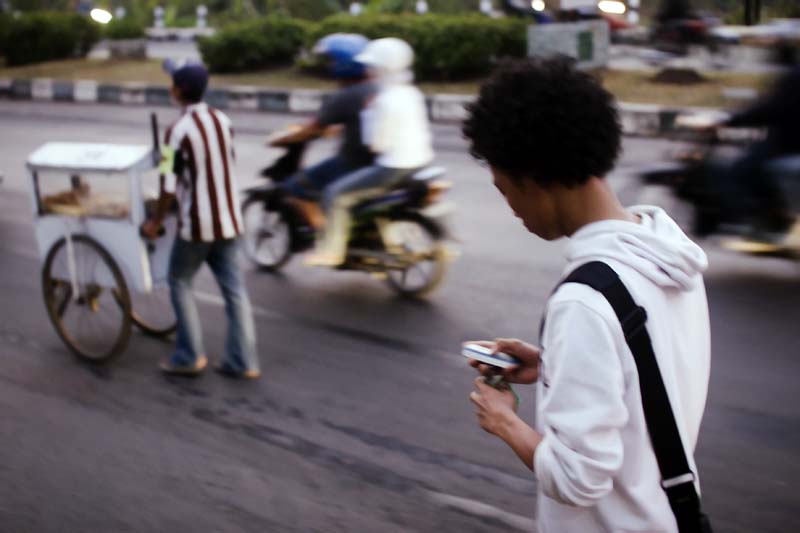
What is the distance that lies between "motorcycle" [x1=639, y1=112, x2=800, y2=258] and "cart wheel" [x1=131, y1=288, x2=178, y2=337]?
3.55 meters

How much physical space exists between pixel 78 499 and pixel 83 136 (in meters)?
10.5

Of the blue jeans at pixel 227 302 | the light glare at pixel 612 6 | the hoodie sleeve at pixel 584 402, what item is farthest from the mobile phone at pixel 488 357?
the light glare at pixel 612 6

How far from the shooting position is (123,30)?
22.6 metres

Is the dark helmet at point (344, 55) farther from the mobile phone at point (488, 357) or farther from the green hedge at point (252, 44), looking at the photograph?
the green hedge at point (252, 44)

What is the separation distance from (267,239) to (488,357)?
556 cm

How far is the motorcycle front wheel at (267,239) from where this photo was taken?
722 centimetres

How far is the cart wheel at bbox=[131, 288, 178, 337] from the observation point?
19.3 ft

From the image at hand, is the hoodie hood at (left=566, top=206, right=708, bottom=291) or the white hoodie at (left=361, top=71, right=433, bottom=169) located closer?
the hoodie hood at (left=566, top=206, right=708, bottom=291)

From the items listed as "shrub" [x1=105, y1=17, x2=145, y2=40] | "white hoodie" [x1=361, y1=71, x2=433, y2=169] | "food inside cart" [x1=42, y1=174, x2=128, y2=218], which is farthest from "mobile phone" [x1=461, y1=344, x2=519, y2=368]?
"shrub" [x1=105, y1=17, x2=145, y2=40]

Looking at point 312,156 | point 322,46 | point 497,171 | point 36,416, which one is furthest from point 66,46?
point 497,171

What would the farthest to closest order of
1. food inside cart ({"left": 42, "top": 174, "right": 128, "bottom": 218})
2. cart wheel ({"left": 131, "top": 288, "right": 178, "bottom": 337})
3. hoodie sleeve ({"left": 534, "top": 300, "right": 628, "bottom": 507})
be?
cart wheel ({"left": 131, "top": 288, "right": 178, "bottom": 337}), food inside cart ({"left": 42, "top": 174, "right": 128, "bottom": 218}), hoodie sleeve ({"left": 534, "top": 300, "right": 628, "bottom": 507})

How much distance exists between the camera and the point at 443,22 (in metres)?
16.0

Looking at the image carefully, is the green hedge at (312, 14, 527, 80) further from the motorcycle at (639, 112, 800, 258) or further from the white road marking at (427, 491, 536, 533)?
the white road marking at (427, 491, 536, 533)

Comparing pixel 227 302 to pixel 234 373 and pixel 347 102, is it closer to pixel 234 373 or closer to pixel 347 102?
pixel 234 373
